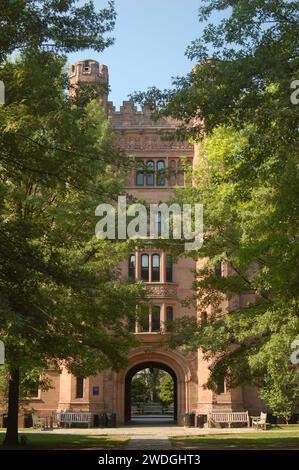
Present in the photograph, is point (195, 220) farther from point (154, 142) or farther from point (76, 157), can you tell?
point (154, 142)

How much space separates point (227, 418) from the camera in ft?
99.9

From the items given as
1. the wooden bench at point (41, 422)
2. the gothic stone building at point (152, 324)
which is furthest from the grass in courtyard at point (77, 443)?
the gothic stone building at point (152, 324)

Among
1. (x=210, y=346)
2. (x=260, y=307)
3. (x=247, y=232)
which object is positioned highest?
(x=247, y=232)

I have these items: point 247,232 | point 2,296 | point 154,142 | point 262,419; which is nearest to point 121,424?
point 262,419

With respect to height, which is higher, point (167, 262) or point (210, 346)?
point (167, 262)

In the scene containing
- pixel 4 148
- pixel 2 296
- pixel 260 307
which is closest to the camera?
pixel 2 296

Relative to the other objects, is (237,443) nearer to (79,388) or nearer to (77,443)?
(77,443)

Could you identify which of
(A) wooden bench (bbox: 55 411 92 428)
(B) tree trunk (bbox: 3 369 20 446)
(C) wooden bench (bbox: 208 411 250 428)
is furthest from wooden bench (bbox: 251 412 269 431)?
(B) tree trunk (bbox: 3 369 20 446)

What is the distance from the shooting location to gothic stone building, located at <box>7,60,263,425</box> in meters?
32.1

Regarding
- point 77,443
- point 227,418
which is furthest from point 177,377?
point 77,443

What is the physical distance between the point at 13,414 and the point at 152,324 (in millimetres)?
17059

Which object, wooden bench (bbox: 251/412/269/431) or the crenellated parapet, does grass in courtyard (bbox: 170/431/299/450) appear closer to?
wooden bench (bbox: 251/412/269/431)

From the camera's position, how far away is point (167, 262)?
3522cm

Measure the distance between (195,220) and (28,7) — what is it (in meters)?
9.63
